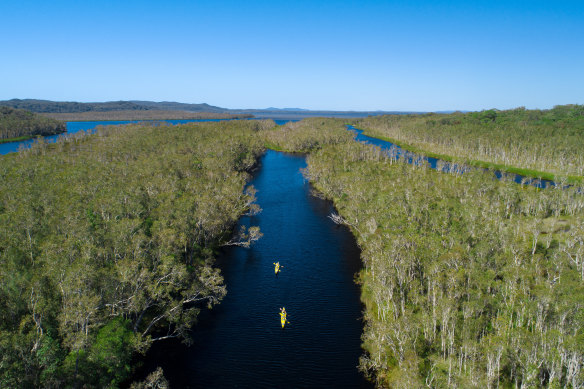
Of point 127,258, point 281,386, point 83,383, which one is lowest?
point 281,386

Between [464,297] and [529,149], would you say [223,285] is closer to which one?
[464,297]

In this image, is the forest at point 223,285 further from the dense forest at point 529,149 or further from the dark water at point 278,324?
the dense forest at point 529,149

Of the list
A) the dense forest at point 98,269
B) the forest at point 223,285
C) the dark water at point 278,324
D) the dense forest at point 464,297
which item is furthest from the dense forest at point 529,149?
the dense forest at point 98,269

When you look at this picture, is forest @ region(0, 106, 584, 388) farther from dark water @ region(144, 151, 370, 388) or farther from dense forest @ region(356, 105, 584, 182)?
dense forest @ region(356, 105, 584, 182)

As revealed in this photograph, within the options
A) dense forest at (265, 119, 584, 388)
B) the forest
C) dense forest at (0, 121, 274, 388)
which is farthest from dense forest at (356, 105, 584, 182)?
dense forest at (0, 121, 274, 388)

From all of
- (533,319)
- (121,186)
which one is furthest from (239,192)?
(533,319)

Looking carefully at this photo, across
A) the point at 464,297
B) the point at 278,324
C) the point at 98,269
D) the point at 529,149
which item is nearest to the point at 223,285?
the point at 278,324

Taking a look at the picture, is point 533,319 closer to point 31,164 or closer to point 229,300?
point 229,300
